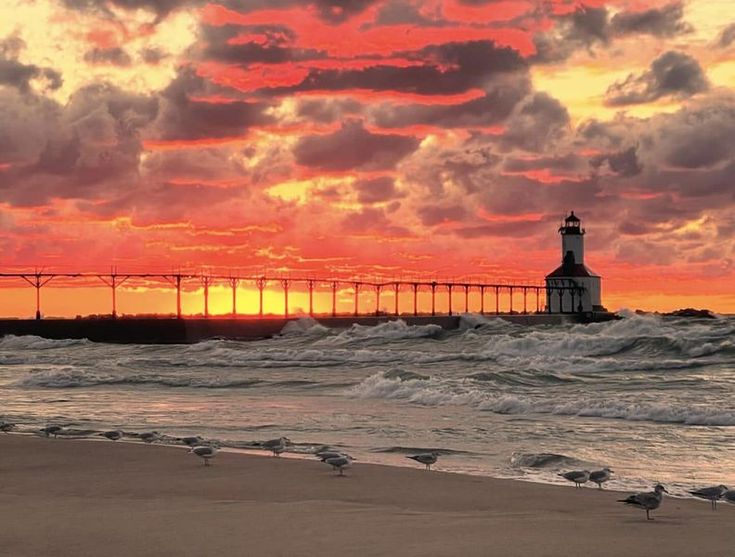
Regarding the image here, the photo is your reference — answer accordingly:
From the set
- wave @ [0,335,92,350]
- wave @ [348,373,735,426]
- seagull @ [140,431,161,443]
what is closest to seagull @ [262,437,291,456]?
seagull @ [140,431,161,443]

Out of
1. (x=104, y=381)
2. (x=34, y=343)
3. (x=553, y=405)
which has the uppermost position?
(x=553, y=405)

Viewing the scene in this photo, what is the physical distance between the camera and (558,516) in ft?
32.8

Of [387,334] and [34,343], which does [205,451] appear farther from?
[34,343]

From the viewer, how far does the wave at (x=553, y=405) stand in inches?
835

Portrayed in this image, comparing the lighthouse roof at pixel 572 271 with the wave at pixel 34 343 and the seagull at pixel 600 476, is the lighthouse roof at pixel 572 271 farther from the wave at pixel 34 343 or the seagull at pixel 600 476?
the seagull at pixel 600 476

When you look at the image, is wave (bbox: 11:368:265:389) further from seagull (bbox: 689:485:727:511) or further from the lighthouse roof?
the lighthouse roof

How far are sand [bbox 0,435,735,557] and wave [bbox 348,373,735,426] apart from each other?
961 cm

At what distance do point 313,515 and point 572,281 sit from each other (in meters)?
108

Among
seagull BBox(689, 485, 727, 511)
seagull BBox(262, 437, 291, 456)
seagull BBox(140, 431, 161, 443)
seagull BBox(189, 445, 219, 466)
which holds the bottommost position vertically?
seagull BBox(140, 431, 161, 443)

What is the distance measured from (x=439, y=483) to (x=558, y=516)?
2630 mm

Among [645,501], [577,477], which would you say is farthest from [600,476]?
[645,501]

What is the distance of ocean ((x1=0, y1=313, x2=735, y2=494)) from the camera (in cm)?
1610

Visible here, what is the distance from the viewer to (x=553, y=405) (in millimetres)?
23281

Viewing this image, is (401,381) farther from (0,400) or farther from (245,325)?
(245,325)
